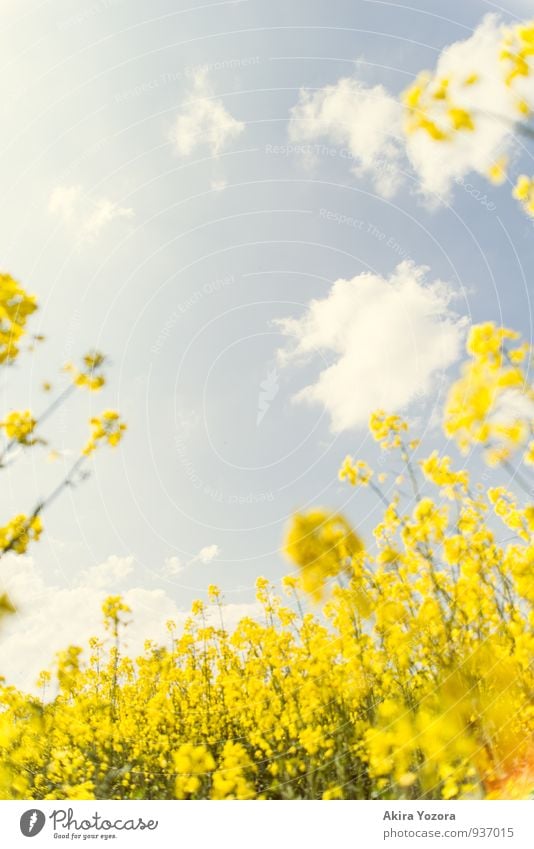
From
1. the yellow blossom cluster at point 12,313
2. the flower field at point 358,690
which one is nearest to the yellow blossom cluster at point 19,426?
the yellow blossom cluster at point 12,313

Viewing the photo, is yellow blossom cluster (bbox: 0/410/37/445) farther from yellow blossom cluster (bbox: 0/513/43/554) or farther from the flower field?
the flower field

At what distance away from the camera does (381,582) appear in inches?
129

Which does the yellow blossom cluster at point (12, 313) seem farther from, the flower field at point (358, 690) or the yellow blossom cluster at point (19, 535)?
the flower field at point (358, 690)
